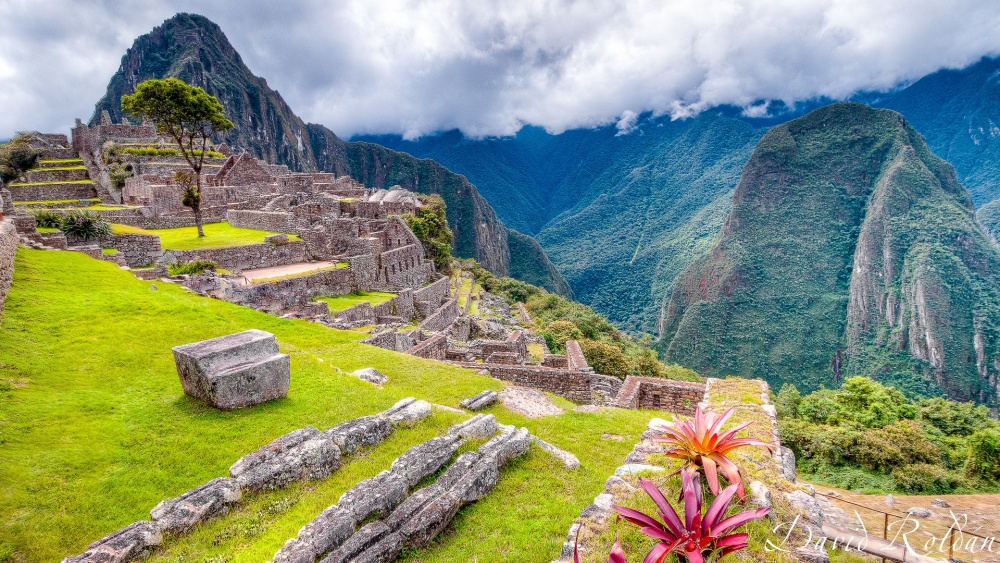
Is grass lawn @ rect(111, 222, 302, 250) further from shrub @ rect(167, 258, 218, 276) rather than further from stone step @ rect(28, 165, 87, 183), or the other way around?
stone step @ rect(28, 165, 87, 183)

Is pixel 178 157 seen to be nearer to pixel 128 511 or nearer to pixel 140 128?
pixel 140 128

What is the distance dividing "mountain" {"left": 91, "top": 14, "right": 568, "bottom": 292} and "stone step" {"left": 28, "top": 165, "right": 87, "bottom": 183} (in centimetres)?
9185

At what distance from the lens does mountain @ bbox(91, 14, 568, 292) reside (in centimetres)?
13438

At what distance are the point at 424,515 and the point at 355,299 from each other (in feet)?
60.5

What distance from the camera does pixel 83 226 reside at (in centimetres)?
1597

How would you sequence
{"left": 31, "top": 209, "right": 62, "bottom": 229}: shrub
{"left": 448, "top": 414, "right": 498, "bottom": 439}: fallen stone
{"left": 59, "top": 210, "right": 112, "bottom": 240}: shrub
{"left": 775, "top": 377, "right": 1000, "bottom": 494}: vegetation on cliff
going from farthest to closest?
{"left": 31, "top": 209, "right": 62, "bottom": 229}: shrub < {"left": 59, "top": 210, "right": 112, "bottom": 240}: shrub < {"left": 775, "top": 377, "right": 1000, "bottom": 494}: vegetation on cliff < {"left": 448, "top": 414, "right": 498, "bottom": 439}: fallen stone

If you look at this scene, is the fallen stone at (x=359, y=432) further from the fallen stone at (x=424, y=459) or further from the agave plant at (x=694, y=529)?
the agave plant at (x=694, y=529)

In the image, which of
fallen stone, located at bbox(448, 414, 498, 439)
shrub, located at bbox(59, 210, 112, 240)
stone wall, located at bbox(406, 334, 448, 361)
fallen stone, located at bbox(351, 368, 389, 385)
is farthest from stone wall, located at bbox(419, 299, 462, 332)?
fallen stone, located at bbox(448, 414, 498, 439)

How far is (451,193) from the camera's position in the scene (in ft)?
543

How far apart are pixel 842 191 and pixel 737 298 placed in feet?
189

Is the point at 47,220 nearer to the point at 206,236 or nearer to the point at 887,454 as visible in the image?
the point at 206,236

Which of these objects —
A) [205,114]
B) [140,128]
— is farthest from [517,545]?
[140,128]

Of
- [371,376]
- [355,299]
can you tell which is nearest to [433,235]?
[355,299]

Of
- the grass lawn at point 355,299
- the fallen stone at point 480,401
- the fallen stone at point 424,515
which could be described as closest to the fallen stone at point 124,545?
the fallen stone at point 424,515
